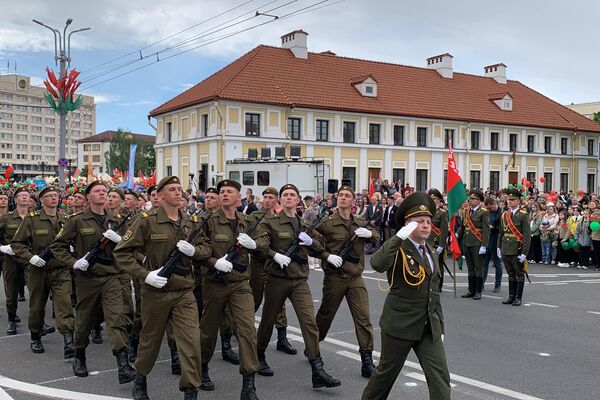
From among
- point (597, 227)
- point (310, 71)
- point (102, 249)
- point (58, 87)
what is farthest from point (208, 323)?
point (310, 71)

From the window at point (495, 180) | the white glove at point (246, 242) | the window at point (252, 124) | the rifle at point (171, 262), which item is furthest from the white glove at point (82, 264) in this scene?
the window at point (495, 180)

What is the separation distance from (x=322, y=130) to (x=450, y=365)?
34433 mm

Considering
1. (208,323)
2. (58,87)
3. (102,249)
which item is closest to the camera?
(208,323)

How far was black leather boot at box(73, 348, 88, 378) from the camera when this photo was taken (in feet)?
21.5

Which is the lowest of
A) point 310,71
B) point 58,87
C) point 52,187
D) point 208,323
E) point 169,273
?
point 208,323

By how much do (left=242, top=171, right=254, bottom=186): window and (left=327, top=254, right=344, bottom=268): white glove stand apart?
19457 millimetres

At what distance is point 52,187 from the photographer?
27.8 feet

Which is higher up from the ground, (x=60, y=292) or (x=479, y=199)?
(x=479, y=199)

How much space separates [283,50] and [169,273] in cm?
3876

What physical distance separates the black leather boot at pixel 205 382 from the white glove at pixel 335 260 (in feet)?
5.37

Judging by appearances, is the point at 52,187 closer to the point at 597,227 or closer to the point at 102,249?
the point at 102,249

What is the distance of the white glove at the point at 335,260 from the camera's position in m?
6.63

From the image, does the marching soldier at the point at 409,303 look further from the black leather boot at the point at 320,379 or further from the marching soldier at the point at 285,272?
the marching soldier at the point at 285,272

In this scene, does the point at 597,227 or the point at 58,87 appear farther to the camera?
the point at 58,87
